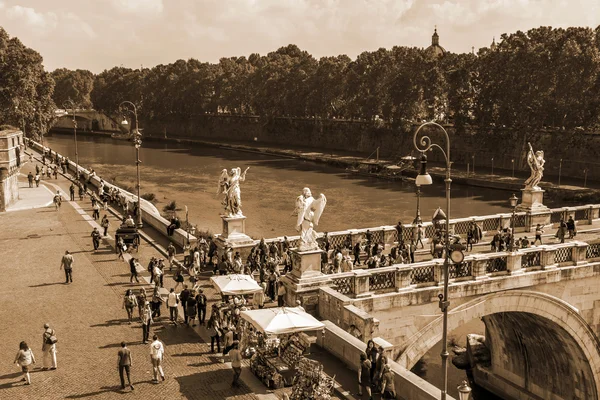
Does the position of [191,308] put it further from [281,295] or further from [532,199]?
[532,199]

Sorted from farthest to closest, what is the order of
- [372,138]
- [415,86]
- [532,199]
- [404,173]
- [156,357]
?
[372,138], [415,86], [404,173], [532,199], [156,357]

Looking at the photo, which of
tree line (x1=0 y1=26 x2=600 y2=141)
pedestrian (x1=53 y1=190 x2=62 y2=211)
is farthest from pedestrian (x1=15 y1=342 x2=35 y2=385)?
tree line (x1=0 y1=26 x2=600 y2=141)

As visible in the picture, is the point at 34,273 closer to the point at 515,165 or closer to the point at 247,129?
the point at 515,165

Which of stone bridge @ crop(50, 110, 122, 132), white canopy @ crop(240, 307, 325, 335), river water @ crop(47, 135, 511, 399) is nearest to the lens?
white canopy @ crop(240, 307, 325, 335)

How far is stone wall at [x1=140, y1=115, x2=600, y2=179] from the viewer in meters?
61.8

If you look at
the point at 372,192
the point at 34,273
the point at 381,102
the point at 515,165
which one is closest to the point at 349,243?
the point at 34,273

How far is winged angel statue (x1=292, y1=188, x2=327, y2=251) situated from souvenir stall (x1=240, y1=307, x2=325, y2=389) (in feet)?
10.7

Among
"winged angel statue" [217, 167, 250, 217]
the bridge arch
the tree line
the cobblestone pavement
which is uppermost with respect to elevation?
the tree line

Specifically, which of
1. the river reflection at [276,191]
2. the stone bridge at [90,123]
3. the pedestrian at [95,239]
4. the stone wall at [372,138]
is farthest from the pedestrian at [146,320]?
the stone bridge at [90,123]

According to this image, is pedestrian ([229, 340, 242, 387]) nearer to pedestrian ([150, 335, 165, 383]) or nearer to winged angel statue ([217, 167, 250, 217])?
pedestrian ([150, 335, 165, 383])

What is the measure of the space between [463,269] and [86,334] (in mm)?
11245

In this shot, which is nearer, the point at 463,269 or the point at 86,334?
the point at 86,334

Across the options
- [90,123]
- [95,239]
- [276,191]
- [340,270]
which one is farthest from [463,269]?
[90,123]

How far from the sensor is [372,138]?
89438 mm
